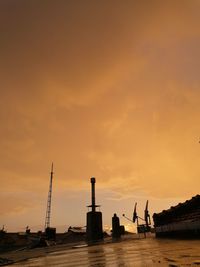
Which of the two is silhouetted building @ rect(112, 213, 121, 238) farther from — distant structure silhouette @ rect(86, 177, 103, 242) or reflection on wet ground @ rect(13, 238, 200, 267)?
reflection on wet ground @ rect(13, 238, 200, 267)

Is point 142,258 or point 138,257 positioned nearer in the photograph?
point 142,258

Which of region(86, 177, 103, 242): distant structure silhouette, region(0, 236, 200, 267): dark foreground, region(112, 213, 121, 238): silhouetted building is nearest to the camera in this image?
region(0, 236, 200, 267): dark foreground

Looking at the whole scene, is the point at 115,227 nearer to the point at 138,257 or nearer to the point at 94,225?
the point at 94,225

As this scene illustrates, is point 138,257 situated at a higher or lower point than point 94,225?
lower

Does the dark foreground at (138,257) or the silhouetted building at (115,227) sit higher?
the silhouetted building at (115,227)

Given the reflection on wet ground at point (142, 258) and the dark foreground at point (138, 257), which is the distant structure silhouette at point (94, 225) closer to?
the dark foreground at point (138, 257)

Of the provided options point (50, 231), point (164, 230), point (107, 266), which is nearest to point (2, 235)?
point (50, 231)

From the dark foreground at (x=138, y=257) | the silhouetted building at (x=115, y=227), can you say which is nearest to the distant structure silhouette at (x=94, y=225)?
the silhouetted building at (x=115, y=227)

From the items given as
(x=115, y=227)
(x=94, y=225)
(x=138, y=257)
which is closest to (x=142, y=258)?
(x=138, y=257)

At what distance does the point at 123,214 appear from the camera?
5228 cm

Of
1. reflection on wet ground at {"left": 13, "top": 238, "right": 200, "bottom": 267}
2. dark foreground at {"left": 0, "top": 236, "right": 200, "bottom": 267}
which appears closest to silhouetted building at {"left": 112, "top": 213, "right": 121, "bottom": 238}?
dark foreground at {"left": 0, "top": 236, "right": 200, "bottom": 267}

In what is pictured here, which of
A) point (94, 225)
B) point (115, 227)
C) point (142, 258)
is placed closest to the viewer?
point (142, 258)

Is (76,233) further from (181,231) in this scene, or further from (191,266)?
(191,266)

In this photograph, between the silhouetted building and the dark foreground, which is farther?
the silhouetted building
